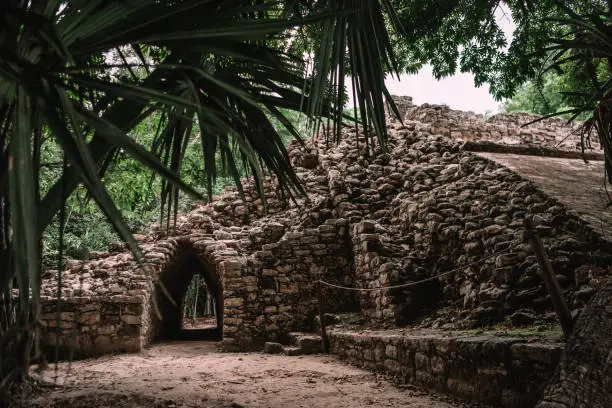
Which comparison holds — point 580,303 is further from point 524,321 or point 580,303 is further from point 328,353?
point 328,353

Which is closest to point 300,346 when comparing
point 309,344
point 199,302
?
point 309,344

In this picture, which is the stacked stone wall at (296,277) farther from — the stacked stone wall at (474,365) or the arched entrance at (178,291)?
the stacked stone wall at (474,365)

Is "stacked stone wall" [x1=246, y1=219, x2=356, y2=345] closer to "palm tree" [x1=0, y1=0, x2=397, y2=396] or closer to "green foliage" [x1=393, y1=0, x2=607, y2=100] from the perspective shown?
"green foliage" [x1=393, y1=0, x2=607, y2=100]

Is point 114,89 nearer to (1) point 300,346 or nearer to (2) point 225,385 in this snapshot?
(2) point 225,385

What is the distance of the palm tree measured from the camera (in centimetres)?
124

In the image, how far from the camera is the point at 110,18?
1.60m

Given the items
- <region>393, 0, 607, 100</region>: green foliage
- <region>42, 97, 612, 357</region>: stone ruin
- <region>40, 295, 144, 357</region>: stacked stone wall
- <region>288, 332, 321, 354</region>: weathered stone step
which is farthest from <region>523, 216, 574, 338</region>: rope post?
<region>40, 295, 144, 357</region>: stacked stone wall

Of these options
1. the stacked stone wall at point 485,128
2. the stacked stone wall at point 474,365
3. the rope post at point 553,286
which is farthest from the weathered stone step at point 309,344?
the stacked stone wall at point 485,128

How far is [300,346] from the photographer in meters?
6.39

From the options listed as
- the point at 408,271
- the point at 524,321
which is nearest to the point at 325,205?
the point at 408,271

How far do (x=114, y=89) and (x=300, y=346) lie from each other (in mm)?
5527

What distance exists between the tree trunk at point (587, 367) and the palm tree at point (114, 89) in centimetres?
157

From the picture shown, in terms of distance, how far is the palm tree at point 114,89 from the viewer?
1236 mm

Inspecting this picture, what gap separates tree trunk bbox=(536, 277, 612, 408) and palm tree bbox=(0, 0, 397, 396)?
1.57 meters
